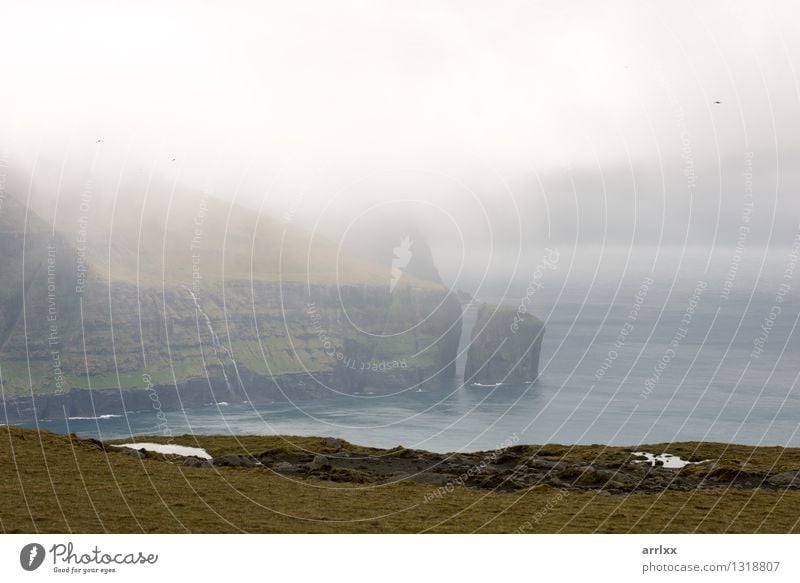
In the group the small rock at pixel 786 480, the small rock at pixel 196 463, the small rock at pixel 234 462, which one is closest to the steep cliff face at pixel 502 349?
the small rock at pixel 786 480

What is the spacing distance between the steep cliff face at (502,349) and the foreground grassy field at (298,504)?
144m

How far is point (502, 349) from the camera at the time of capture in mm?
191750

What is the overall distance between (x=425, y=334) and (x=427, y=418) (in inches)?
1829

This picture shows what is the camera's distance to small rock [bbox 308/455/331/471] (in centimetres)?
3712

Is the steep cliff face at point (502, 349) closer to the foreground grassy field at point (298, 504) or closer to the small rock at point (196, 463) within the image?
the small rock at point (196, 463)

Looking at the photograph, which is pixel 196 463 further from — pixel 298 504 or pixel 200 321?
pixel 200 321

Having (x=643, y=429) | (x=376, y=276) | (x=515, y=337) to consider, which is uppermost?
(x=376, y=276)

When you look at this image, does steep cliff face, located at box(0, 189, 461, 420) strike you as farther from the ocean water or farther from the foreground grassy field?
the foreground grassy field

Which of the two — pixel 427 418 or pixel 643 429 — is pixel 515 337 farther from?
pixel 427 418

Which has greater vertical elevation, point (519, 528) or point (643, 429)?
point (519, 528)

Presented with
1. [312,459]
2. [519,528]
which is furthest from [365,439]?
[519,528]

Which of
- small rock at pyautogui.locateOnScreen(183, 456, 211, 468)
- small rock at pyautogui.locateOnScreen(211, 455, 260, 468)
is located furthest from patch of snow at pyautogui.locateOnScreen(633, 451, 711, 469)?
small rock at pyautogui.locateOnScreen(183, 456, 211, 468)

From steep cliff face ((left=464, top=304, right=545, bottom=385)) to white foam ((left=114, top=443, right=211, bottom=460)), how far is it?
454 feet

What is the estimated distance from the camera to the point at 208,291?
17862 cm
